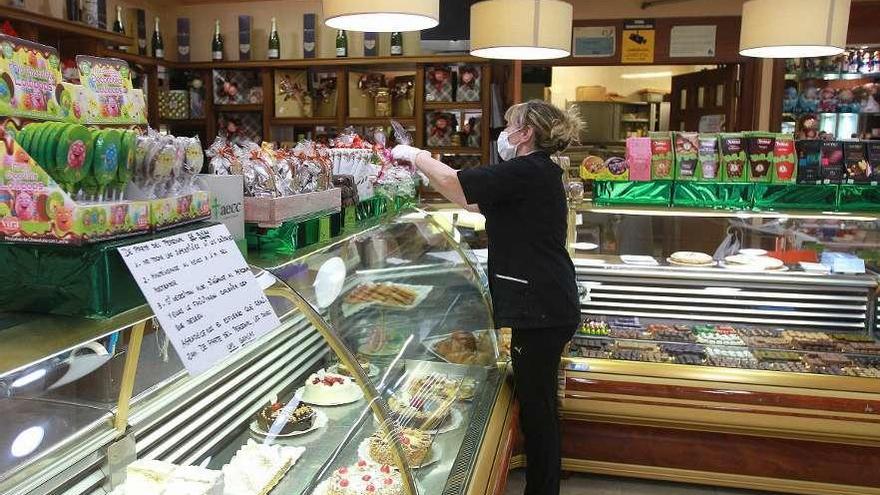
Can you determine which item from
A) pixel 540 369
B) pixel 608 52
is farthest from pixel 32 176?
pixel 608 52

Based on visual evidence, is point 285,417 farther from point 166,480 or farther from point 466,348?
point 466,348

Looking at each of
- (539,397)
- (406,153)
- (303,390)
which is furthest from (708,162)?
(303,390)

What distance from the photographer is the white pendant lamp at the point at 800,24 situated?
332 centimetres

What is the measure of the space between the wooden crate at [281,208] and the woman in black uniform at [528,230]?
0.68m

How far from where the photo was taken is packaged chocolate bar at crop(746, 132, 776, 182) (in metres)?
3.76

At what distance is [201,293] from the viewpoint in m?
1.20

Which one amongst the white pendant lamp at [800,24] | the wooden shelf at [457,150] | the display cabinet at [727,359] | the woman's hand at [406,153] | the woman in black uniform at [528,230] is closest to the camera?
the woman in black uniform at [528,230]

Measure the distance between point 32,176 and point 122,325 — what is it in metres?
0.27

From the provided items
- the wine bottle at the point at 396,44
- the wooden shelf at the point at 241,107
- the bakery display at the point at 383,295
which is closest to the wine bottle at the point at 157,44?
the wooden shelf at the point at 241,107

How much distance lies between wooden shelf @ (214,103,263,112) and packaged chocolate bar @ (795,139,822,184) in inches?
198

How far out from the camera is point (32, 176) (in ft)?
3.61

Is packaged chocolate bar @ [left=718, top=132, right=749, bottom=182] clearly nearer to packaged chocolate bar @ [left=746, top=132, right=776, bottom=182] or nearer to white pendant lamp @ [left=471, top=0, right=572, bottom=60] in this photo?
packaged chocolate bar @ [left=746, top=132, right=776, bottom=182]

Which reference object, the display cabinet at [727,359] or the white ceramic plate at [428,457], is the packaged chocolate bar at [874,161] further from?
the white ceramic plate at [428,457]

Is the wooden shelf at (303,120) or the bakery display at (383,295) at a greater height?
the wooden shelf at (303,120)
